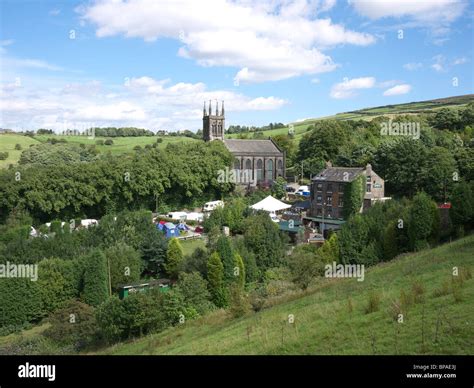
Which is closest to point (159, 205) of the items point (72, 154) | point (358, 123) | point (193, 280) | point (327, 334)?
point (72, 154)

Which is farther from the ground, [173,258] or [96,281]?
[173,258]

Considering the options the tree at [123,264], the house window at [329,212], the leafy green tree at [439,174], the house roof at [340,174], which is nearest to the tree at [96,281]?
the tree at [123,264]

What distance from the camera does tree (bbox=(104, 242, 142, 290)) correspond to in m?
29.4

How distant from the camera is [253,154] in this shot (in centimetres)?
6450

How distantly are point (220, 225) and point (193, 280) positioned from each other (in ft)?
52.1

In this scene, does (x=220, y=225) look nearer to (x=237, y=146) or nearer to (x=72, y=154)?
(x=237, y=146)

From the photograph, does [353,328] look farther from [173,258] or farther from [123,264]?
[123,264]

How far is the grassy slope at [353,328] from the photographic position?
8148 mm

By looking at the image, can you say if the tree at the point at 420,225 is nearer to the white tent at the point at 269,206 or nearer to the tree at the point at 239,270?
the tree at the point at 239,270

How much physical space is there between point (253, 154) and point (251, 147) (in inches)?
71.4

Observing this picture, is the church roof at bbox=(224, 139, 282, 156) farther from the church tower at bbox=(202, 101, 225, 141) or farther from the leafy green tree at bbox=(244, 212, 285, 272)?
the leafy green tree at bbox=(244, 212, 285, 272)

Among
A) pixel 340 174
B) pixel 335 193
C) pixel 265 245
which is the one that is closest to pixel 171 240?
pixel 265 245

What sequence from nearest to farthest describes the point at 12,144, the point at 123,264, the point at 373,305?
1. the point at 373,305
2. the point at 123,264
3. the point at 12,144

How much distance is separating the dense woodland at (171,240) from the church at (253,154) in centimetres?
827
